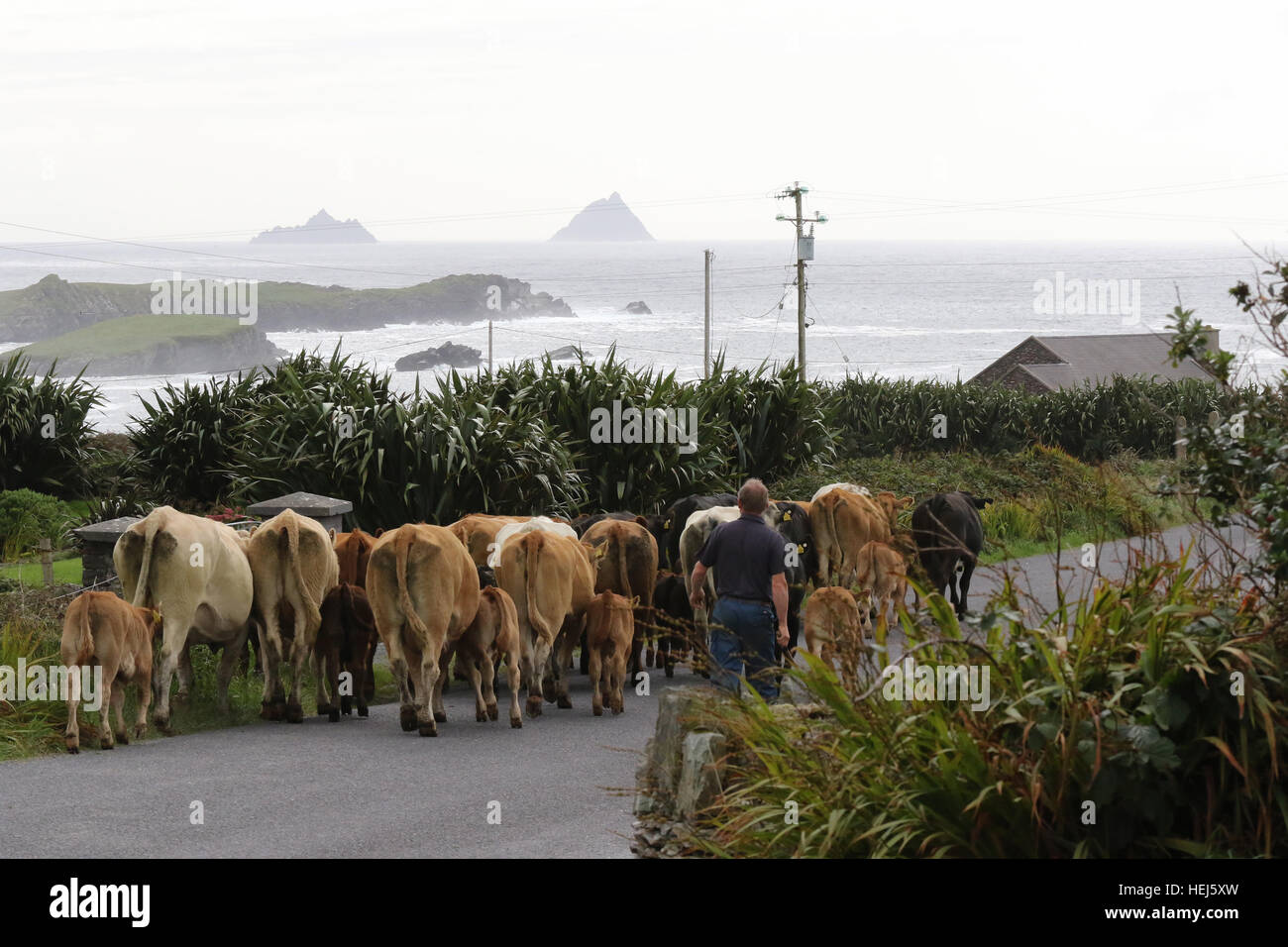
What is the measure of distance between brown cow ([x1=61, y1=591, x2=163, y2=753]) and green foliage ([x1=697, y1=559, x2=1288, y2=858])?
18.6ft

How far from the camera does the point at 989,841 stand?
674 centimetres

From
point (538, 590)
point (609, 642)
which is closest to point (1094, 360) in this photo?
point (609, 642)

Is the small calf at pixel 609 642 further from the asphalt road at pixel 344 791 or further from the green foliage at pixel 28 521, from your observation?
the green foliage at pixel 28 521

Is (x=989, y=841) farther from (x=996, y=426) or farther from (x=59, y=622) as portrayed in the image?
(x=996, y=426)

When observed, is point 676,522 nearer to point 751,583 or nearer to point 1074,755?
point 751,583

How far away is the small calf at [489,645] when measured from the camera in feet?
40.2

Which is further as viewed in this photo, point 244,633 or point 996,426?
point 996,426

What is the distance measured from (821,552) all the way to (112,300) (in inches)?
7666

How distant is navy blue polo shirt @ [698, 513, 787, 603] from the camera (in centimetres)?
1052

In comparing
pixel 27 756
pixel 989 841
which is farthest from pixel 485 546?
pixel 989 841

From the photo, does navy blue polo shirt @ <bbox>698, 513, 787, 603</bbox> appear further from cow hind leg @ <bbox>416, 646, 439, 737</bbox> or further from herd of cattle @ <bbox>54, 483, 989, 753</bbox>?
cow hind leg @ <bbox>416, 646, 439, 737</bbox>

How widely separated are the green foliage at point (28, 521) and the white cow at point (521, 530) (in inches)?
417

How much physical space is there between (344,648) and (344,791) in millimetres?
3017

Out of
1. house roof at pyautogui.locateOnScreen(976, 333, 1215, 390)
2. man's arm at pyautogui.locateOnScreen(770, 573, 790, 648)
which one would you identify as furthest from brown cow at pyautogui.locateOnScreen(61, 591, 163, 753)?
house roof at pyautogui.locateOnScreen(976, 333, 1215, 390)
